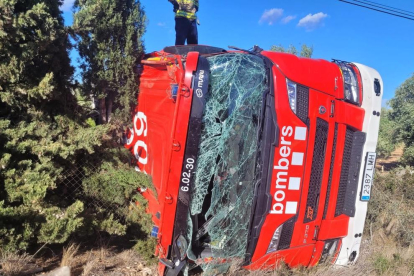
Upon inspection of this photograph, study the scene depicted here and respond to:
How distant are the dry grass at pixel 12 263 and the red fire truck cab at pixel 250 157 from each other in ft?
3.81

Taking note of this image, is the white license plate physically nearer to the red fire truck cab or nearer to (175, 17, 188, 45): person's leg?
the red fire truck cab

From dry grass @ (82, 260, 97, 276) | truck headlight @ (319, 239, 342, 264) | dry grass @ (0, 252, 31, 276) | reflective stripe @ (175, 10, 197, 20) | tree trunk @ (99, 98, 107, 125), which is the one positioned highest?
reflective stripe @ (175, 10, 197, 20)

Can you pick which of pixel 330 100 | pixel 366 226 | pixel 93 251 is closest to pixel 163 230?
pixel 93 251

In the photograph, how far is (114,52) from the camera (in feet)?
12.9

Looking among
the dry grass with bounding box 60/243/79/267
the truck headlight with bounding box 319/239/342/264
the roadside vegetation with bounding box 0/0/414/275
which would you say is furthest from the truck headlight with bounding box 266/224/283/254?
the dry grass with bounding box 60/243/79/267

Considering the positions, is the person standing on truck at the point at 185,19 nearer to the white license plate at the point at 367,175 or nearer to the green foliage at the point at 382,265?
the white license plate at the point at 367,175

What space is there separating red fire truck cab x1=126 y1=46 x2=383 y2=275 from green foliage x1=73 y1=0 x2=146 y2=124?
0.51 m

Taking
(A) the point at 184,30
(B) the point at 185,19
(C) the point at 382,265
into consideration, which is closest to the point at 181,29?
(A) the point at 184,30

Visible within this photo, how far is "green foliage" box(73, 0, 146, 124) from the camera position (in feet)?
12.7

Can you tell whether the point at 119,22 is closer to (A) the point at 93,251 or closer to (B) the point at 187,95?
(B) the point at 187,95

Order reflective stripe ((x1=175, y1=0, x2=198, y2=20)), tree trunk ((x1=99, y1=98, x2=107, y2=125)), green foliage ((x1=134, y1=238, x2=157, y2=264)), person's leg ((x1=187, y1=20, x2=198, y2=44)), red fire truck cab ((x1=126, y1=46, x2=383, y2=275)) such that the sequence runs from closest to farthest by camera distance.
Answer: red fire truck cab ((x1=126, y1=46, x2=383, y2=275)) → green foliage ((x1=134, y1=238, x2=157, y2=264)) → tree trunk ((x1=99, y1=98, x2=107, y2=125)) → reflective stripe ((x1=175, y1=0, x2=198, y2=20)) → person's leg ((x1=187, y1=20, x2=198, y2=44))

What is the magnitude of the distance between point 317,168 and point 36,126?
2896mm

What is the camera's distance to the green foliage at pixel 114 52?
12.7 feet

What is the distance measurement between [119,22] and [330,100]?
2.55 meters
